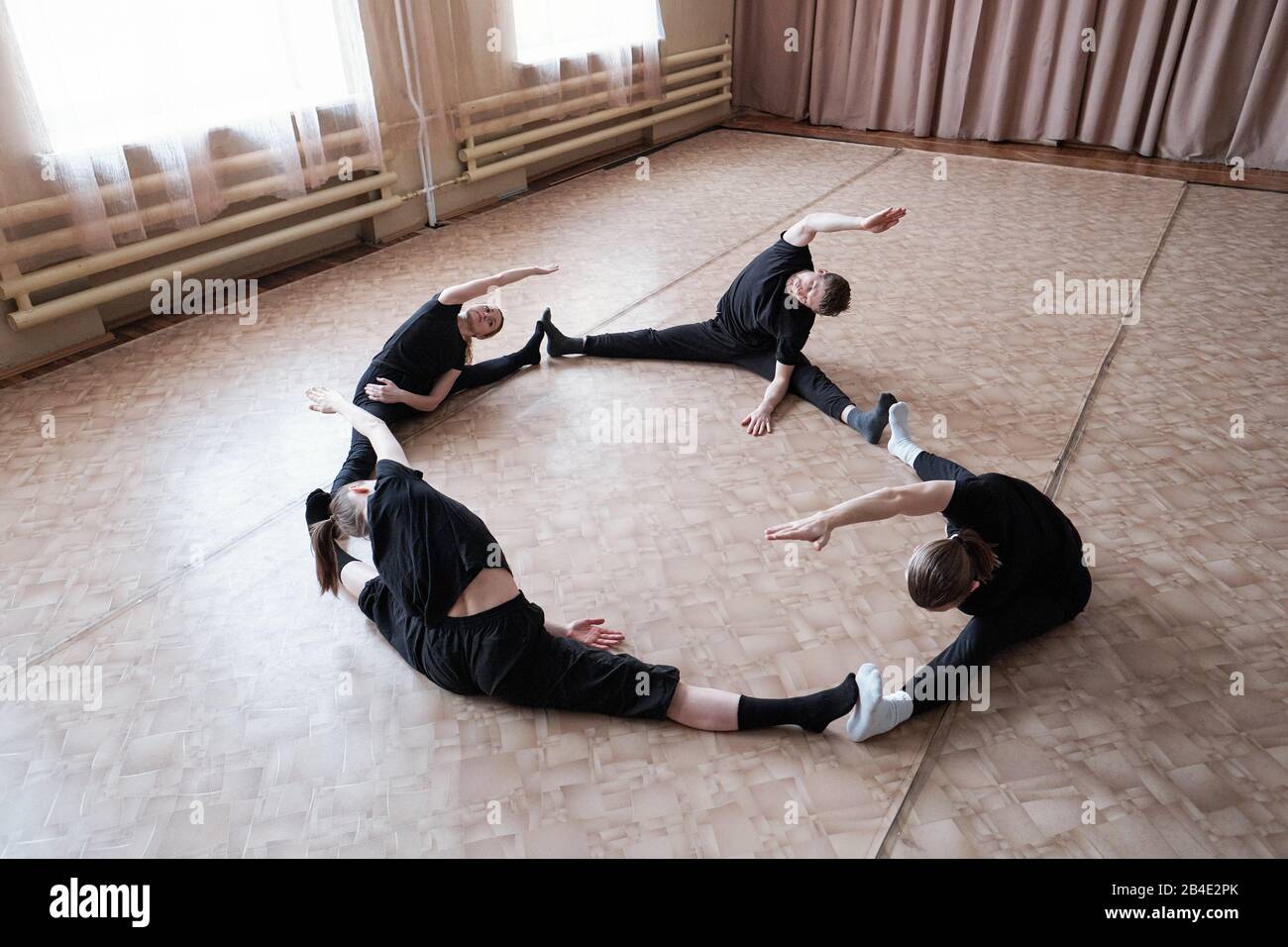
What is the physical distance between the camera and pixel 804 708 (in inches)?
73.9

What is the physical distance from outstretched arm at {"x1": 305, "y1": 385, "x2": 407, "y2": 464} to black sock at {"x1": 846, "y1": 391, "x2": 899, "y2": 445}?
1.42 metres

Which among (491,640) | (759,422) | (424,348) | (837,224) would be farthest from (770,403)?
(491,640)

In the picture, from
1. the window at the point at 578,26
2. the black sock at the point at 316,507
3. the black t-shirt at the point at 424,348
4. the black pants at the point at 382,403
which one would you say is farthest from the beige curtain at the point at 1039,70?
the black sock at the point at 316,507

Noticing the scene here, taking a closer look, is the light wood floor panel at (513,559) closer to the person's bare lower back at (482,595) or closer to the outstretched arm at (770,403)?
the outstretched arm at (770,403)

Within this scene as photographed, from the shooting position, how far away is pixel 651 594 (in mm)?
2283

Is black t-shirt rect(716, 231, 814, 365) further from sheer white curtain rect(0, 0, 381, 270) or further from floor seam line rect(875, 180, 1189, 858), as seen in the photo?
sheer white curtain rect(0, 0, 381, 270)

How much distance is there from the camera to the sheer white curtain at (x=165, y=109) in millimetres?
3139

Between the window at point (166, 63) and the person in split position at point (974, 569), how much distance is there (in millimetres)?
2992

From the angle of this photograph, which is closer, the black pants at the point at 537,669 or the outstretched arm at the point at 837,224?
the black pants at the point at 537,669

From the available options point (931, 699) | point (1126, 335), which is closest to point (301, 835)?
point (931, 699)

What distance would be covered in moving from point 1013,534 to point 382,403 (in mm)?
1907

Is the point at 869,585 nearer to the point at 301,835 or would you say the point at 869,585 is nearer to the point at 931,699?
the point at 931,699

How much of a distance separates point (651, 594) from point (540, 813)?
68cm

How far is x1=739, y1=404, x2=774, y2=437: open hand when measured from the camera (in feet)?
9.67
